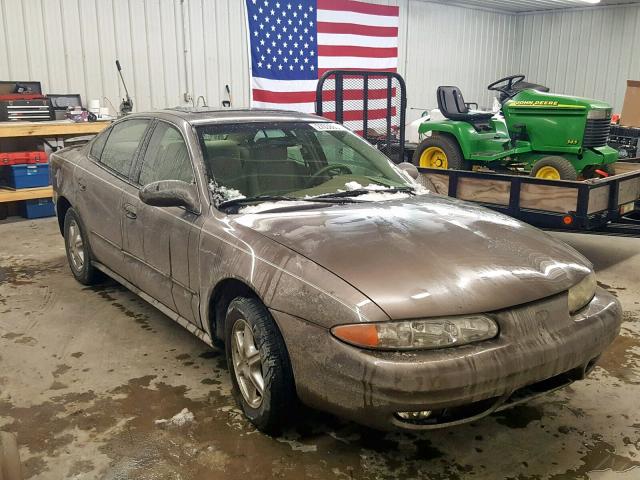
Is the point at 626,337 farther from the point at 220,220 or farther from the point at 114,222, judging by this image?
the point at 114,222

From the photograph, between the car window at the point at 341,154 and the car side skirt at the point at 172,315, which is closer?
the car side skirt at the point at 172,315

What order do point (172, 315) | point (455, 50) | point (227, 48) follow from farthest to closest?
point (455, 50)
point (227, 48)
point (172, 315)

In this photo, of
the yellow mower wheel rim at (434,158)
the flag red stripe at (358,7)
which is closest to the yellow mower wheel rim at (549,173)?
the yellow mower wheel rim at (434,158)

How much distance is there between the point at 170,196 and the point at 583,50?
41.9 ft

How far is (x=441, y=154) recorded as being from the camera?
6758 mm

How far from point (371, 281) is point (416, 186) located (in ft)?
4.32

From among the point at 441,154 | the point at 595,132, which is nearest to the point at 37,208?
the point at 441,154

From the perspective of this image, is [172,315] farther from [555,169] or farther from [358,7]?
[358,7]

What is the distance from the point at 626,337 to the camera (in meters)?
3.63

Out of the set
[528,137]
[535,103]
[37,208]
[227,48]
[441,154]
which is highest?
[227,48]

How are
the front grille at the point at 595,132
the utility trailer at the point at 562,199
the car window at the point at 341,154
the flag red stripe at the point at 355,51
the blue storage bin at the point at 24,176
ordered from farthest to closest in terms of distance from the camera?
the flag red stripe at the point at 355,51 → the blue storage bin at the point at 24,176 → the front grille at the point at 595,132 → the utility trailer at the point at 562,199 → the car window at the point at 341,154

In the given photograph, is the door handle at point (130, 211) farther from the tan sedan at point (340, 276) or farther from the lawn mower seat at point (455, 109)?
the lawn mower seat at point (455, 109)

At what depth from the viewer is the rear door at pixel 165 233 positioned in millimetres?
2879

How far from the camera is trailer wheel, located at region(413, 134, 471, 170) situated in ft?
21.6
